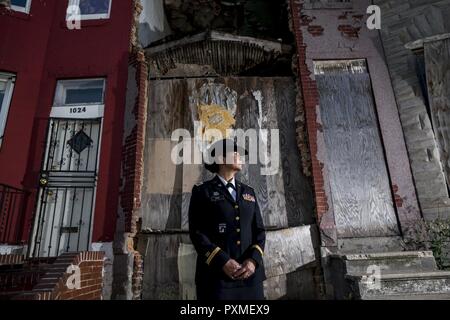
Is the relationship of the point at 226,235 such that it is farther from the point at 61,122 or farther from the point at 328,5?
the point at 328,5

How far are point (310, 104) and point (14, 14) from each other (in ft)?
23.2

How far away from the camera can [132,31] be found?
7.16 m

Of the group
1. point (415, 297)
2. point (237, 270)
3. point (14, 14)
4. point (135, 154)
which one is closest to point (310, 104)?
point (135, 154)

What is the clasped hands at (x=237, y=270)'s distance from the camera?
2686 millimetres

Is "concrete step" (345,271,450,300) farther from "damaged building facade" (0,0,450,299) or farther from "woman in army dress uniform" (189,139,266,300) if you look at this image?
"woman in army dress uniform" (189,139,266,300)

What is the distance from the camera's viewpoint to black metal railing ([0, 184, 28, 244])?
5.93 meters

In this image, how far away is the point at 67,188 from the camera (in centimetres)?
633

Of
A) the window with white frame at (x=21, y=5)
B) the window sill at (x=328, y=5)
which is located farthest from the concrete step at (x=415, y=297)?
the window with white frame at (x=21, y=5)

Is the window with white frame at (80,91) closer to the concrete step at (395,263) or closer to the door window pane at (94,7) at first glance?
the door window pane at (94,7)

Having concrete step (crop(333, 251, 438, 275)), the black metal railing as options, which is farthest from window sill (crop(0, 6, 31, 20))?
concrete step (crop(333, 251, 438, 275))

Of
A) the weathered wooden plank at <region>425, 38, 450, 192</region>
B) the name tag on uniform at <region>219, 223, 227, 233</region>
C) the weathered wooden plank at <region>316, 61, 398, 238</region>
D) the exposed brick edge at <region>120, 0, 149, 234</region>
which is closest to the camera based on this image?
the name tag on uniform at <region>219, 223, 227, 233</region>

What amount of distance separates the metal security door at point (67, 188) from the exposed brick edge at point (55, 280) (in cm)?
198

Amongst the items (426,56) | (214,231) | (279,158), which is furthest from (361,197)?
(214,231)

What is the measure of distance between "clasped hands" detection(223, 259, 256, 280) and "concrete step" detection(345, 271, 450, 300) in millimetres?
1722
